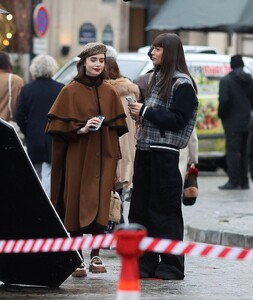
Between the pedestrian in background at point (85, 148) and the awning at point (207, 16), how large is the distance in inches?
525

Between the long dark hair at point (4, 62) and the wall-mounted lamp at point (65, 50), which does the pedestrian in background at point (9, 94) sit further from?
the wall-mounted lamp at point (65, 50)

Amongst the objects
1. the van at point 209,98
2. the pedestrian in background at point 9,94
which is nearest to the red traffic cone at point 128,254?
the pedestrian in background at point 9,94

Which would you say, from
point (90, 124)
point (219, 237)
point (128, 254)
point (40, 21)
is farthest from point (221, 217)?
point (40, 21)

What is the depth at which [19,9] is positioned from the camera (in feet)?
123

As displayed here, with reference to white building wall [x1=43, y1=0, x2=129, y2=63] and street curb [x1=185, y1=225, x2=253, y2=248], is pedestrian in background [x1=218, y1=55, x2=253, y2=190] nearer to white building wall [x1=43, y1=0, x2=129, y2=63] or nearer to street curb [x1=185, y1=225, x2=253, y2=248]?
street curb [x1=185, y1=225, x2=253, y2=248]

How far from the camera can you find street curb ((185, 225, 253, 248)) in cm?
1271

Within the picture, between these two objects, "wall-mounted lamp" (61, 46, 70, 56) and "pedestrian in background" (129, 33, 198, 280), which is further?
"wall-mounted lamp" (61, 46, 70, 56)

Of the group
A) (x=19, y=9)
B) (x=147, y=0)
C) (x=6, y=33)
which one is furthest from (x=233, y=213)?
(x=147, y=0)

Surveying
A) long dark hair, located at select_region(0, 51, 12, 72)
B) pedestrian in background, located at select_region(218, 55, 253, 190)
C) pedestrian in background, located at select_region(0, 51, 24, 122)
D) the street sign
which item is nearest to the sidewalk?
pedestrian in background, located at select_region(218, 55, 253, 190)

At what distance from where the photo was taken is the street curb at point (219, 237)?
41.7 ft

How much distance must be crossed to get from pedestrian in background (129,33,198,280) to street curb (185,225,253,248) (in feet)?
10.1

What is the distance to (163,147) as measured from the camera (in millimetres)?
9453

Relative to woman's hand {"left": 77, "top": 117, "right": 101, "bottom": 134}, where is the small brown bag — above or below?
below

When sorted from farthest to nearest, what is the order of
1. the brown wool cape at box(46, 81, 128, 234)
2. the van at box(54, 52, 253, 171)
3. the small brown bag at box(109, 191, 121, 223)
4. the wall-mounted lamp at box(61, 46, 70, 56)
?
the wall-mounted lamp at box(61, 46, 70, 56) < the van at box(54, 52, 253, 171) < the small brown bag at box(109, 191, 121, 223) < the brown wool cape at box(46, 81, 128, 234)
